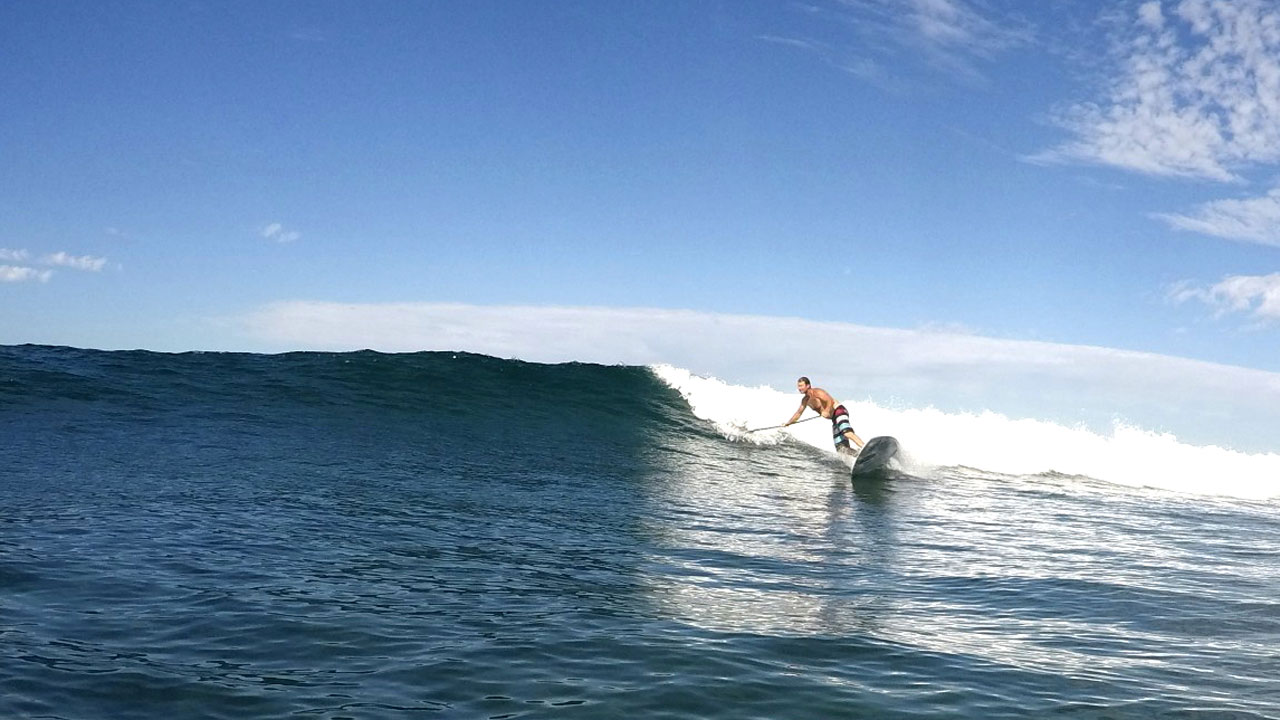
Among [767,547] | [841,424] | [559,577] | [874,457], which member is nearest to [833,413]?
[841,424]

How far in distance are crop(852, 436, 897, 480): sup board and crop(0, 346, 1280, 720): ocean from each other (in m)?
0.47

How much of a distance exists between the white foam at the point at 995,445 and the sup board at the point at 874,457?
145cm

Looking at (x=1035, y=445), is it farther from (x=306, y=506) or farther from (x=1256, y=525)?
(x=306, y=506)

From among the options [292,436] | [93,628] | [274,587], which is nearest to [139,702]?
[93,628]

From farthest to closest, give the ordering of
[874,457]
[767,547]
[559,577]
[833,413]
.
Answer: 1. [833,413]
2. [874,457]
3. [767,547]
4. [559,577]

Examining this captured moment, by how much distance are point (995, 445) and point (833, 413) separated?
5.93m

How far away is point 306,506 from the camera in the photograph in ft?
31.6

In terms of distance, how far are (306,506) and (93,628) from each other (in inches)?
168

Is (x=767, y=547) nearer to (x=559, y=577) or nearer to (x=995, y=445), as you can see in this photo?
(x=559, y=577)

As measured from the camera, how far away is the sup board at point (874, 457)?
623 inches

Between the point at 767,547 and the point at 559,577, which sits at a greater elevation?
the point at 767,547

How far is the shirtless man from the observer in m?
17.6

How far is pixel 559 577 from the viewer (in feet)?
23.9

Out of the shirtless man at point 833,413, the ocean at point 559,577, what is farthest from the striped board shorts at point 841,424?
the ocean at point 559,577
